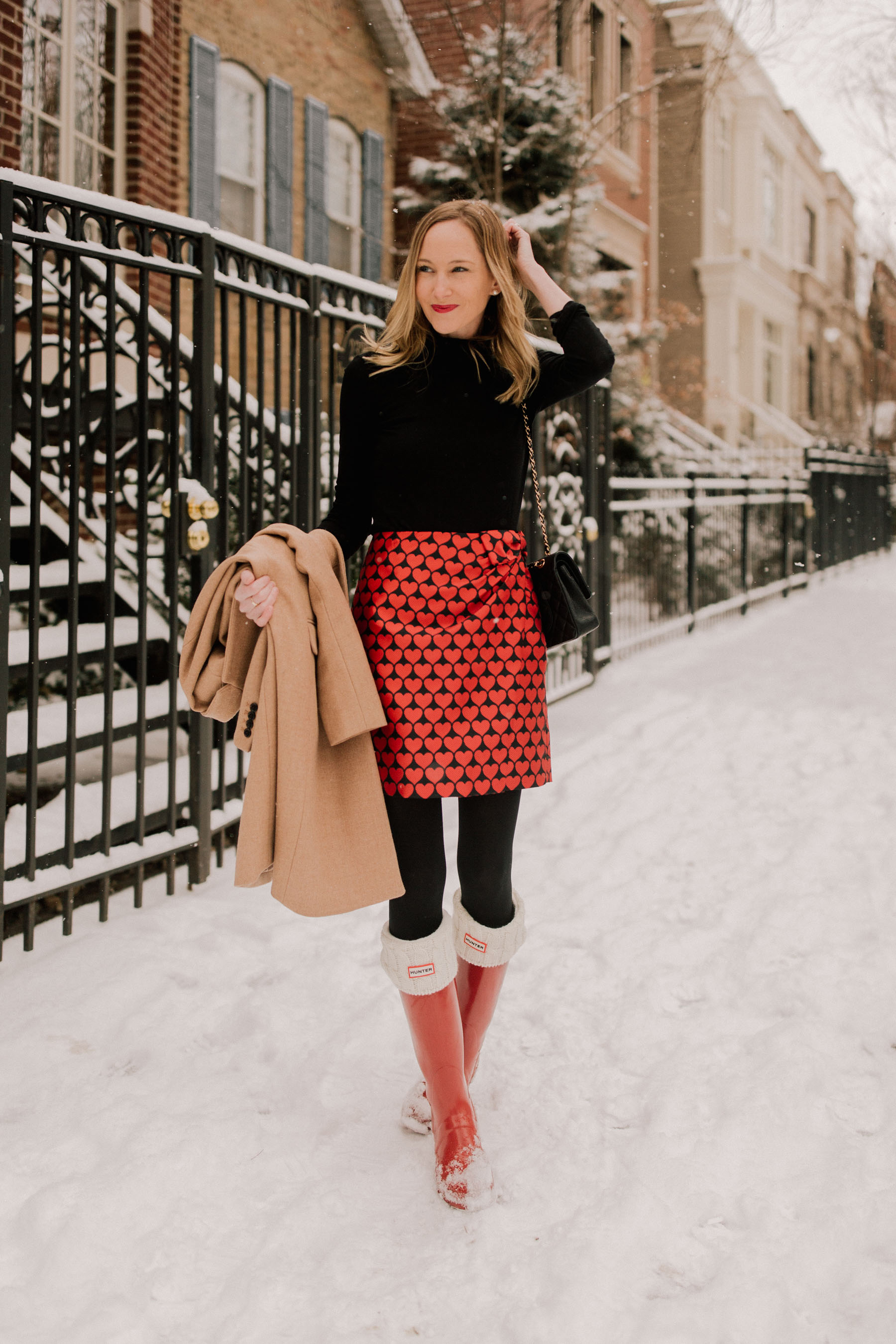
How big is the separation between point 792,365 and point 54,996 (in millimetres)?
26438

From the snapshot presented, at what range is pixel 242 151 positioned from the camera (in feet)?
38.1

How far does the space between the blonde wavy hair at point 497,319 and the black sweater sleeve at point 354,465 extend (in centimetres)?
6

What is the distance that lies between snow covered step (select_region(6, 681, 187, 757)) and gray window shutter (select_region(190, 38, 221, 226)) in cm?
687

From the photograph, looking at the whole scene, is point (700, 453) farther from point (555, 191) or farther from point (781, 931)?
point (781, 931)

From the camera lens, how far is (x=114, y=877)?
4.21 metres

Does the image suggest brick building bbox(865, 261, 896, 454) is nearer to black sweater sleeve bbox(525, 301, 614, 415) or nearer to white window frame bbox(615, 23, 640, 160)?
white window frame bbox(615, 23, 640, 160)

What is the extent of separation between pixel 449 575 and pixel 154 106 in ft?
30.6

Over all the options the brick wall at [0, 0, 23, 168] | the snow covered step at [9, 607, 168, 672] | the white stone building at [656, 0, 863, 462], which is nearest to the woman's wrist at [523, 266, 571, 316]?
the snow covered step at [9, 607, 168, 672]

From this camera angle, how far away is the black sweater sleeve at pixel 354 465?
234 cm

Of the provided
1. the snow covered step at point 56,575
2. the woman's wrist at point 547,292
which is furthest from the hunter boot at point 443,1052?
the snow covered step at point 56,575

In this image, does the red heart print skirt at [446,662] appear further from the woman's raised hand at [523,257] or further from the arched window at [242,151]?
the arched window at [242,151]

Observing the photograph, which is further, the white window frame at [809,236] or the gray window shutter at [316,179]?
the white window frame at [809,236]

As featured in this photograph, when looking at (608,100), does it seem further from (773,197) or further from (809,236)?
(809,236)

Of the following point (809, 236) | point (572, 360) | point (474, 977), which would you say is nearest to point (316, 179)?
point (572, 360)
